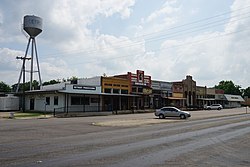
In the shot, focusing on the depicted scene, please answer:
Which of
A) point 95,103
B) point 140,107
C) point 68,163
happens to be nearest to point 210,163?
point 68,163

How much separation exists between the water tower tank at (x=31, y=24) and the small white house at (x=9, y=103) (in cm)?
1423

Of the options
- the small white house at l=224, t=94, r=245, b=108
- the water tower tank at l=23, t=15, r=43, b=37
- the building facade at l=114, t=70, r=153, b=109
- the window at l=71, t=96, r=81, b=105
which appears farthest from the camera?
the small white house at l=224, t=94, r=245, b=108

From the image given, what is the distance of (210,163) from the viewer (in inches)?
376

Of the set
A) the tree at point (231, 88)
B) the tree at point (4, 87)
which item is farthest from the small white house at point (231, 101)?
the tree at point (4, 87)

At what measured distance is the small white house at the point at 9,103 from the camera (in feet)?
172

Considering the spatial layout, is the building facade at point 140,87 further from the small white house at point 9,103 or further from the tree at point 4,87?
the tree at point 4,87

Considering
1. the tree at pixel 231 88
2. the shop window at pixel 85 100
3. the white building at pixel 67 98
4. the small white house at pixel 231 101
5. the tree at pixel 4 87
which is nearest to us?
the white building at pixel 67 98

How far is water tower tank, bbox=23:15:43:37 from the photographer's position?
61.0 meters

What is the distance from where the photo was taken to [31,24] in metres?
61.0

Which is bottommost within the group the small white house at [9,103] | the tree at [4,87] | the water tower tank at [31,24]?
the small white house at [9,103]

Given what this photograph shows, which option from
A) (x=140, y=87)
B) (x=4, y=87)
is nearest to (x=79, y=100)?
(x=140, y=87)

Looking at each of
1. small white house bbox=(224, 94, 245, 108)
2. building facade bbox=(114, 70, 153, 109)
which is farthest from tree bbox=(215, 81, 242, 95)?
building facade bbox=(114, 70, 153, 109)

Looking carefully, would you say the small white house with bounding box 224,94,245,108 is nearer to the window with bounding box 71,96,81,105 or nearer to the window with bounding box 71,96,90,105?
the window with bounding box 71,96,90,105

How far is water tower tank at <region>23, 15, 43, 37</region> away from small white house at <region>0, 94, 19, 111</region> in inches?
560
